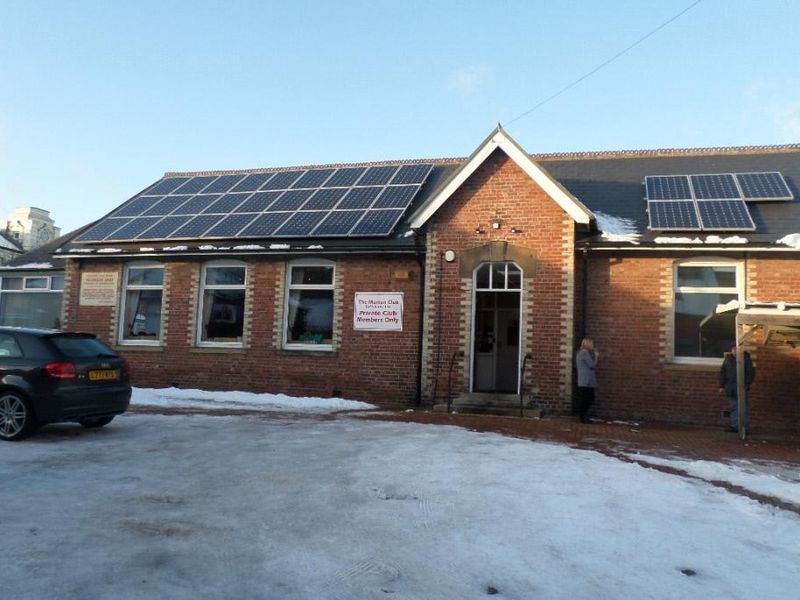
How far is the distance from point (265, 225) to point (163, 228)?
3.06 m

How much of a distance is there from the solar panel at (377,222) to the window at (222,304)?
126 inches

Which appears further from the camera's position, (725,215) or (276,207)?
(276,207)

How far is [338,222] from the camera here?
14570 millimetres

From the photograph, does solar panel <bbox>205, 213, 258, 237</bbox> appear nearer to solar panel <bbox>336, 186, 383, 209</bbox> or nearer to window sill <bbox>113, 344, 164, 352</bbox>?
solar panel <bbox>336, 186, 383, 209</bbox>

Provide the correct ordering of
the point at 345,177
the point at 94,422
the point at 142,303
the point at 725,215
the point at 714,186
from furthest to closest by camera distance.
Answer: the point at 345,177 → the point at 142,303 → the point at 714,186 → the point at 725,215 → the point at 94,422

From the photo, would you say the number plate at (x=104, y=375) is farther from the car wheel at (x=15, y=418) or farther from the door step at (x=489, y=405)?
the door step at (x=489, y=405)

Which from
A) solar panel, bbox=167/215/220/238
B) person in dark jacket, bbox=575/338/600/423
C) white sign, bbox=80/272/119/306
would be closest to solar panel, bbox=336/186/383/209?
solar panel, bbox=167/215/220/238

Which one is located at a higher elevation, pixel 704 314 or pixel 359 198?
pixel 359 198

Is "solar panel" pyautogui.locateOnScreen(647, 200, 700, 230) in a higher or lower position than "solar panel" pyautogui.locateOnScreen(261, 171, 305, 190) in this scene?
lower

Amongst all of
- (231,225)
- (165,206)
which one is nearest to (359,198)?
(231,225)

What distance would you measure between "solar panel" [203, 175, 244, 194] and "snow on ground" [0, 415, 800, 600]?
1187 cm

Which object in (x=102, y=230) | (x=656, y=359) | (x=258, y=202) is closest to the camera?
(x=656, y=359)

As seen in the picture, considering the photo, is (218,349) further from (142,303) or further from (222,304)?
(142,303)

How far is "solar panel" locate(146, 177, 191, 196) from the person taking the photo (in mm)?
19191
